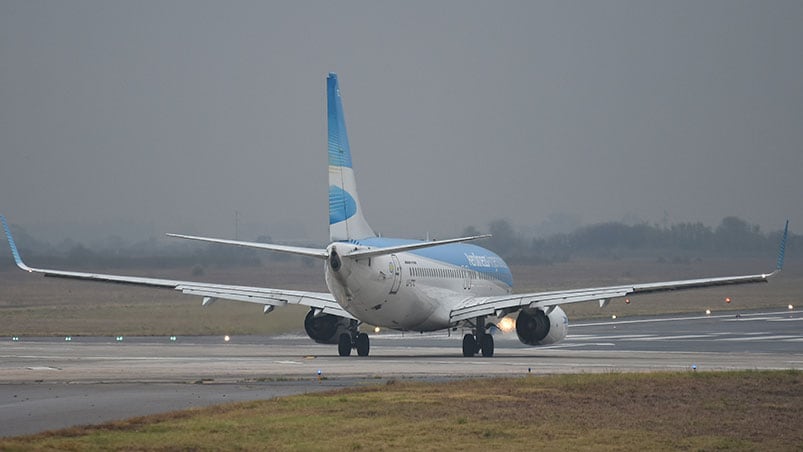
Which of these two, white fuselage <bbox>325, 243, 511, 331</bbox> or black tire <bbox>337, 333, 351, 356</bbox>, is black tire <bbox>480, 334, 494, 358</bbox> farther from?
black tire <bbox>337, 333, 351, 356</bbox>

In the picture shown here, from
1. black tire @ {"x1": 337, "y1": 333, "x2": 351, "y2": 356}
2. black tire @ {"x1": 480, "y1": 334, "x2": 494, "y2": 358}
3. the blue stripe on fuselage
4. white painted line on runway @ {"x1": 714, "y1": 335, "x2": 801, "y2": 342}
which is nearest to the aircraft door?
the blue stripe on fuselage

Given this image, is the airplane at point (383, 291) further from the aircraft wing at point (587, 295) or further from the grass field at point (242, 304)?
the grass field at point (242, 304)

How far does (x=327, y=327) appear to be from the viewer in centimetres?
4634

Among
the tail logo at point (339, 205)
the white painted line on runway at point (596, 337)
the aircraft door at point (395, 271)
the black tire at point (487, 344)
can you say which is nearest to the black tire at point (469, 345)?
the black tire at point (487, 344)

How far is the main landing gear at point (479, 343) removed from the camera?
45250 millimetres

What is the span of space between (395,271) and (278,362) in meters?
7.04

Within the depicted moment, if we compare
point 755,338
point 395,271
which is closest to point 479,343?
point 395,271

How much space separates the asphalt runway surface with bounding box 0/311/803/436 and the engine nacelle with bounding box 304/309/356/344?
102 cm

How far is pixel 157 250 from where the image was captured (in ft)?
361

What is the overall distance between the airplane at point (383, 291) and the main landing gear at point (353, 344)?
36 mm

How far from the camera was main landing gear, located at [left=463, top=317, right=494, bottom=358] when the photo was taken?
45.2 meters

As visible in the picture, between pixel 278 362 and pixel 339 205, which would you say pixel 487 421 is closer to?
pixel 278 362

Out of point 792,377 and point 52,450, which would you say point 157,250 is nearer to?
point 792,377

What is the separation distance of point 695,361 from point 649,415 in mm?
17720
